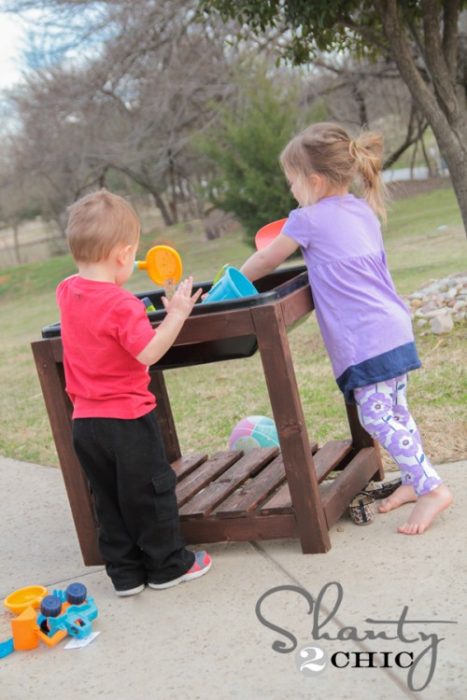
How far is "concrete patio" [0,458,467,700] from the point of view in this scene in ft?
7.25

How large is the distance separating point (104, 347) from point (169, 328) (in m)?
0.22

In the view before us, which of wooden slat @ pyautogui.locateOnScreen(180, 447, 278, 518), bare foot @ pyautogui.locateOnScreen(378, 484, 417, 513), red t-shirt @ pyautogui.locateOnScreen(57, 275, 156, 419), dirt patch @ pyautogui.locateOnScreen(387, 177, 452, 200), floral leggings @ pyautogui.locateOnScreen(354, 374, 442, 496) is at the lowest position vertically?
Answer: bare foot @ pyautogui.locateOnScreen(378, 484, 417, 513)

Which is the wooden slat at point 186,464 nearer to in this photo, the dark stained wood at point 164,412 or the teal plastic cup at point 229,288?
the dark stained wood at point 164,412

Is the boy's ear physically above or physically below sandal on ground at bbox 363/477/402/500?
above

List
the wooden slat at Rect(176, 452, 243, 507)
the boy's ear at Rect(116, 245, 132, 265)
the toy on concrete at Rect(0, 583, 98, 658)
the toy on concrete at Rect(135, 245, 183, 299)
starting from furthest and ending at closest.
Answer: the wooden slat at Rect(176, 452, 243, 507) < the toy on concrete at Rect(135, 245, 183, 299) < the boy's ear at Rect(116, 245, 132, 265) < the toy on concrete at Rect(0, 583, 98, 658)

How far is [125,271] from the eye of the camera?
297 cm

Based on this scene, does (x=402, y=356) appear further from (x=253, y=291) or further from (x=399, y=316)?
(x=253, y=291)

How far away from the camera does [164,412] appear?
396cm

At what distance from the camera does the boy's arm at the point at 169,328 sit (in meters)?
2.80

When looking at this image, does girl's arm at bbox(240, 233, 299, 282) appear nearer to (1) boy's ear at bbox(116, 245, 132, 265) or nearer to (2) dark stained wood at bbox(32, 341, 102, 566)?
(1) boy's ear at bbox(116, 245, 132, 265)

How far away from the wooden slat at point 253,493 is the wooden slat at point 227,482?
32mm

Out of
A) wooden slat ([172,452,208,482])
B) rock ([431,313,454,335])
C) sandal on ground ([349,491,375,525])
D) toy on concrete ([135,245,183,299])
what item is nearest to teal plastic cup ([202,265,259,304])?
toy on concrete ([135,245,183,299])

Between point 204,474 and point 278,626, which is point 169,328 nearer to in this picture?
point 278,626

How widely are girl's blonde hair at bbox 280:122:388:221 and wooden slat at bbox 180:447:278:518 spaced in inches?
46.2
